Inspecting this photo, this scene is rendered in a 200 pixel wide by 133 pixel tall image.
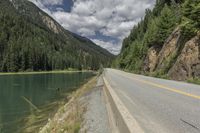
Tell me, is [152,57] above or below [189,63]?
above

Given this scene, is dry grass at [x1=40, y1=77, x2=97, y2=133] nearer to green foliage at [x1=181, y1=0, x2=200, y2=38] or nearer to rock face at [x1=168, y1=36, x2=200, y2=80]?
rock face at [x1=168, y1=36, x2=200, y2=80]

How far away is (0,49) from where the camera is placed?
137m

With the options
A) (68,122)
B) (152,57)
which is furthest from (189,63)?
(152,57)

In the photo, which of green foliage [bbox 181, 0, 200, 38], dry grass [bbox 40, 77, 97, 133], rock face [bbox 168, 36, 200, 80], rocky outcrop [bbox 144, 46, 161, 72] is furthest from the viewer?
rocky outcrop [bbox 144, 46, 161, 72]

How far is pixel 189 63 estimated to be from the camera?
25188 millimetres

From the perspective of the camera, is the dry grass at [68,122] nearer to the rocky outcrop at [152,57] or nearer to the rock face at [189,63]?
the rock face at [189,63]

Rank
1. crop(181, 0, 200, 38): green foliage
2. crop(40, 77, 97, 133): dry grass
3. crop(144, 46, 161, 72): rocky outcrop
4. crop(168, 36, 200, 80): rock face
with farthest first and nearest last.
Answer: crop(144, 46, 161, 72): rocky outcrop < crop(181, 0, 200, 38): green foliage < crop(168, 36, 200, 80): rock face < crop(40, 77, 97, 133): dry grass

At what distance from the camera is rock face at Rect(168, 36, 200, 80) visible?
2420 cm

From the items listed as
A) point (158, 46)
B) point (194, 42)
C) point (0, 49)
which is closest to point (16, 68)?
point (0, 49)

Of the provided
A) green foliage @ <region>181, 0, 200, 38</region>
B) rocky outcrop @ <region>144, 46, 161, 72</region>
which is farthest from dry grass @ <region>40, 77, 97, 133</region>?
rocky outcrop @ <region>144, 46, 161, 72</region>

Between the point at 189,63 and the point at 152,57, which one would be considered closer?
the point at 189,63

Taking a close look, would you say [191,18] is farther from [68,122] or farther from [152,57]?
[152,57]

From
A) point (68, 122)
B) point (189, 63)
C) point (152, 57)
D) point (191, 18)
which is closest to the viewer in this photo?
point (68, 122)

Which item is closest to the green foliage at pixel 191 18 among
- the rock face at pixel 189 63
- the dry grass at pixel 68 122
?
the rock face at pixel 189 63
